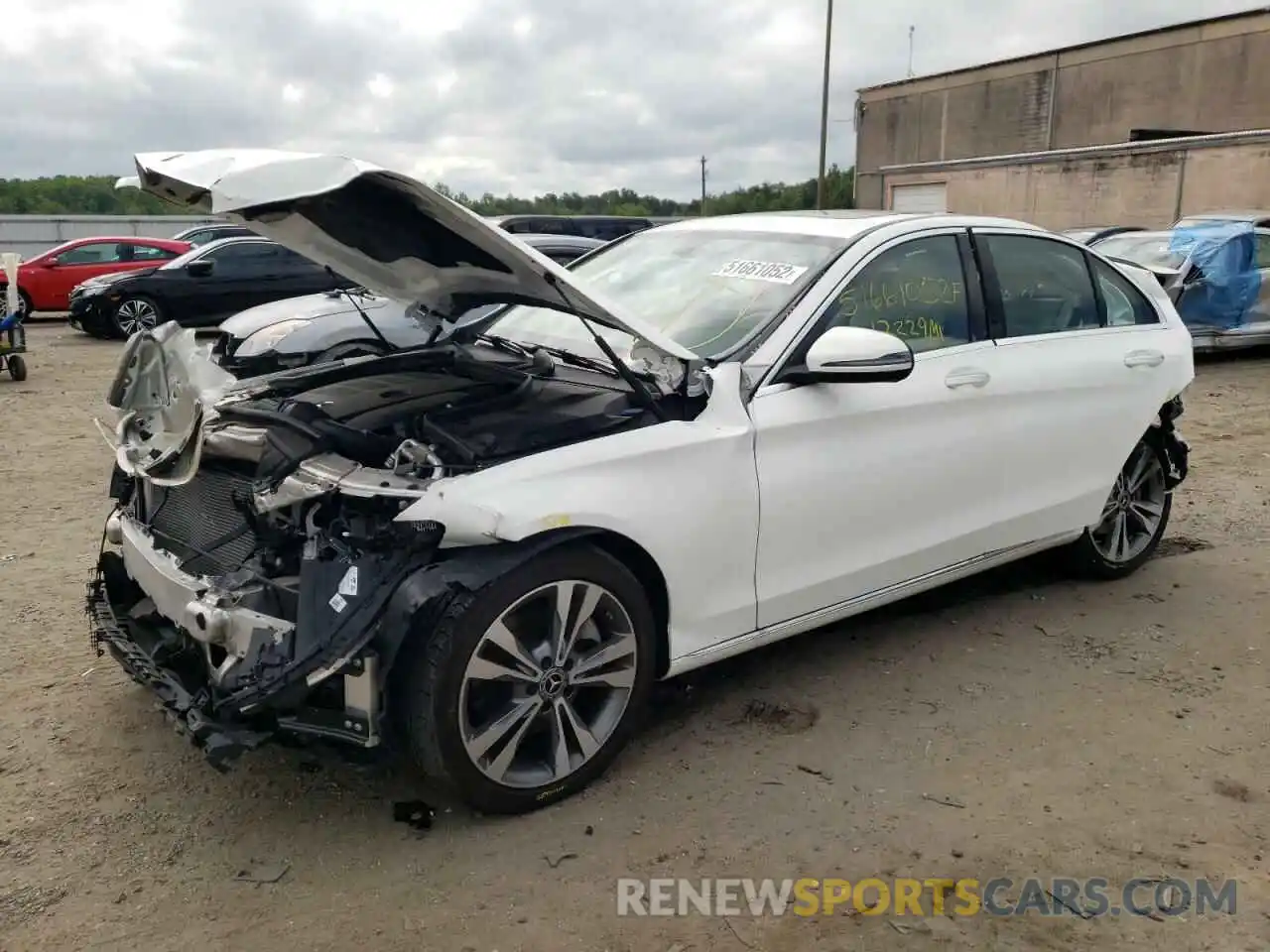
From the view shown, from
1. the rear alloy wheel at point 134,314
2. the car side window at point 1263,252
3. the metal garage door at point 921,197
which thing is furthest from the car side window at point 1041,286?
the metal garage door at point 921,197

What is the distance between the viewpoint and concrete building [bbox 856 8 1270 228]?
22.6 metres

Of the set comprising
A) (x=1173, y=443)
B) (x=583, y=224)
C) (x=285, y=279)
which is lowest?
(x=1173, y=443)

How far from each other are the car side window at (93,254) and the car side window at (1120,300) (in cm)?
1692

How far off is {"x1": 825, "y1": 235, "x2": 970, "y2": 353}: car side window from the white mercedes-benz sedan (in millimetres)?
13

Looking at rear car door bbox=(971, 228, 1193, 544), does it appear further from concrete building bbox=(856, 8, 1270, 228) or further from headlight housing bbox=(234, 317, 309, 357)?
concrete building bbox=(856, 8, 1270, 228)

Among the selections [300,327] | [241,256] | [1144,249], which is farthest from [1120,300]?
[241,256]

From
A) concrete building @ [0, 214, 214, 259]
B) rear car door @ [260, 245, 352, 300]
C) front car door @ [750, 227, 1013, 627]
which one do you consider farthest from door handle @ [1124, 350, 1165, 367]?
concrete building @ [0, 214, 214, 259]

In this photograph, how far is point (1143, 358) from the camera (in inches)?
185

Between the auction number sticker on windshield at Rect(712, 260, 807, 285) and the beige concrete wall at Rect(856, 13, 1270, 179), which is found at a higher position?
the beige concrete wall at Rect(856, 13, 1270, 179)

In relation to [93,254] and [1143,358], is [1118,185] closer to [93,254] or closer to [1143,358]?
[93,254]

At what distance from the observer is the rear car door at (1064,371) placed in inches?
164

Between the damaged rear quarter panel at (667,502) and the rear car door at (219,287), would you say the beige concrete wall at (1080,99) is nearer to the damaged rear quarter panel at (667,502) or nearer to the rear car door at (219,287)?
the rear car door at (219,287)

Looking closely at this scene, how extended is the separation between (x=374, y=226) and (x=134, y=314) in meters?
13.6

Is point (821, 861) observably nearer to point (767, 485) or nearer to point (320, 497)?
point (767, 485)
